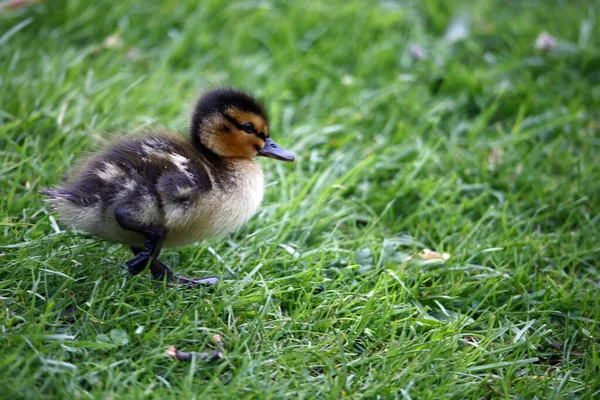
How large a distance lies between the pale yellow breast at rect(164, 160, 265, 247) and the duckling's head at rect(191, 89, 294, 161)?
3.8 inches

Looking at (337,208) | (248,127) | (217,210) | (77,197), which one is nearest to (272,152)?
(248,127)

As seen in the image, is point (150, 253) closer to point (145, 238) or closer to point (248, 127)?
point (145, 238)

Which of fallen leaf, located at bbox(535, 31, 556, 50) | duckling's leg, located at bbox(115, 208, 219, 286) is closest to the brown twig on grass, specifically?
duckling's leg, located at bbox(115, 208, 219, 286)

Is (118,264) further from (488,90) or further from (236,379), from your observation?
(488,90)

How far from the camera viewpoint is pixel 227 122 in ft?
11.5

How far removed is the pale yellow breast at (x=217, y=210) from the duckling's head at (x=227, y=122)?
96mm

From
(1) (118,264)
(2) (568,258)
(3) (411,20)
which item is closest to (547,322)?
(2) (568,258)

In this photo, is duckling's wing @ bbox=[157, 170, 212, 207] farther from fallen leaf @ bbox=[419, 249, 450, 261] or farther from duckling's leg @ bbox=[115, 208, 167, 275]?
fallen leaf @ bbox=[419, 249, 450, 261]

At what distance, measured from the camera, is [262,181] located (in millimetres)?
3621

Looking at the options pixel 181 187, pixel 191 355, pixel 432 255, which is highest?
pixel 181 187

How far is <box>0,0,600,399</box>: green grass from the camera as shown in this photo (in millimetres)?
3055

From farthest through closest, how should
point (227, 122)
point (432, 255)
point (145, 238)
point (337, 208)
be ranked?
1. point (337, 208)
2. point (432, 255)
3. point (227, 122)
4. point (145, 238)

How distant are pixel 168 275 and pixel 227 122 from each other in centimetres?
80

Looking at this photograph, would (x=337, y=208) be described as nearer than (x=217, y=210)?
No
